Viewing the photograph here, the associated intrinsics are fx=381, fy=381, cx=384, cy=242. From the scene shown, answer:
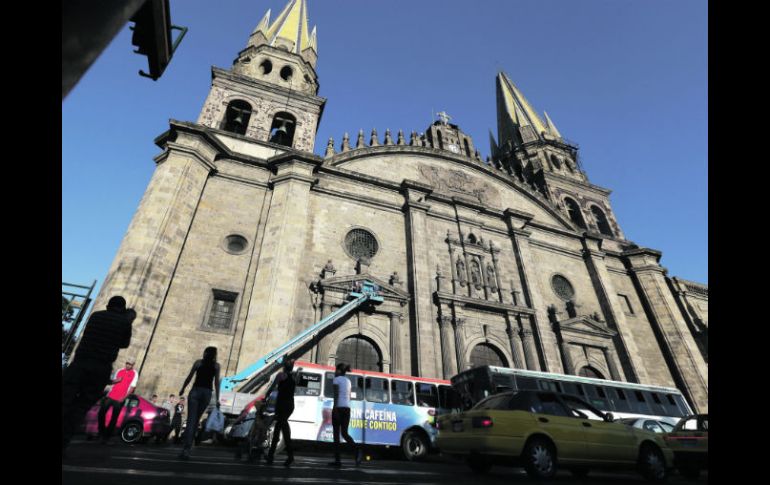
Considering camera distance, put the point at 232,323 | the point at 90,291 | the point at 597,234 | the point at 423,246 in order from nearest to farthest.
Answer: the point at 232,323 < the point at 90,291 < the point at 423,246 < the point at 597,234

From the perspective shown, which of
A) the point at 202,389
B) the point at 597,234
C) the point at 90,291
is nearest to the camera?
the point at 202,389

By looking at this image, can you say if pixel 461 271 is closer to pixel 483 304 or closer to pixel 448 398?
pixel 483 304

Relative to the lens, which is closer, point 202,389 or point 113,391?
point 202,389

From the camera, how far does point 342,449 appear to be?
1127 centimetres

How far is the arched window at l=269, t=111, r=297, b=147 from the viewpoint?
71.0 feet

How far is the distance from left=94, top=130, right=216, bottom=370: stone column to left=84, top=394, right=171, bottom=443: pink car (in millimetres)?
2649

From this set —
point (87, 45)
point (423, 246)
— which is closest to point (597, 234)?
point (423, 246)

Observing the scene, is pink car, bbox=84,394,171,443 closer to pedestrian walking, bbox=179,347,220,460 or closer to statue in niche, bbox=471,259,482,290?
pedestrian walking, bbox=179,347,220,460

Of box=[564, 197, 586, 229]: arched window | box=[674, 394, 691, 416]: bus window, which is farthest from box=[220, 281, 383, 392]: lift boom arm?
box=[564, 197, 586, 229]: arched window

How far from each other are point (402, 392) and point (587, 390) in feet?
25.1

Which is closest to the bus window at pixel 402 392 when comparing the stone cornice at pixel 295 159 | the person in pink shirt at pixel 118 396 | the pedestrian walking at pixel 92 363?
the person in pink shirt at pixel 118 396

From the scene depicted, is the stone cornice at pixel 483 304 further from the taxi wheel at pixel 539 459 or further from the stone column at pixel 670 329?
the taxi wheel at pixel 539 459
